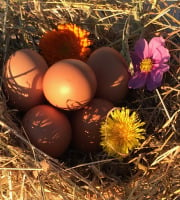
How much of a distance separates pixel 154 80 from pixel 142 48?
95 mm

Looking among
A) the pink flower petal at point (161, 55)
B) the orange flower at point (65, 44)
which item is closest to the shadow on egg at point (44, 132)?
the orange flower at point (65, 44)

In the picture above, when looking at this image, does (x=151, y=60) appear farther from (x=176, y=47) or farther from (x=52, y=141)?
(x=52, y=141)

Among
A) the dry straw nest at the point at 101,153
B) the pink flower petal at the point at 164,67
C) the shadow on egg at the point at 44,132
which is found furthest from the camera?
the pink flower petal at the point at 164,67

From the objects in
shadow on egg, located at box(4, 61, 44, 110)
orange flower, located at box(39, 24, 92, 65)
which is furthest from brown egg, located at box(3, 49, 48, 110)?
orange flower, located at box(39, 24, 92, 65)

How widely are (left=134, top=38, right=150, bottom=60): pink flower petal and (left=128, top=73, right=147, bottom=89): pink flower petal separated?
0.05 meters

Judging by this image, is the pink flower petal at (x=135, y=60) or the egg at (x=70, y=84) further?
the pink flower petal at (x=135, y=60)

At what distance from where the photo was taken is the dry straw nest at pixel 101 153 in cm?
98

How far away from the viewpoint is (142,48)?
4.07 feet

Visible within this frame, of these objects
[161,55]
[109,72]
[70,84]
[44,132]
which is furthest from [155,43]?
[44,132]

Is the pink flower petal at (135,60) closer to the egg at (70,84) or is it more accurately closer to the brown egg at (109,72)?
the brown egg at (109,72)

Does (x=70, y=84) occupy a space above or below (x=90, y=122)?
above

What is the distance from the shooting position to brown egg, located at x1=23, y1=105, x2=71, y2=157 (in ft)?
3.62

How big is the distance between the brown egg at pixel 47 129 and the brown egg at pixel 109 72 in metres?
0.14

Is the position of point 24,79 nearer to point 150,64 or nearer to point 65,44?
point 65,44
